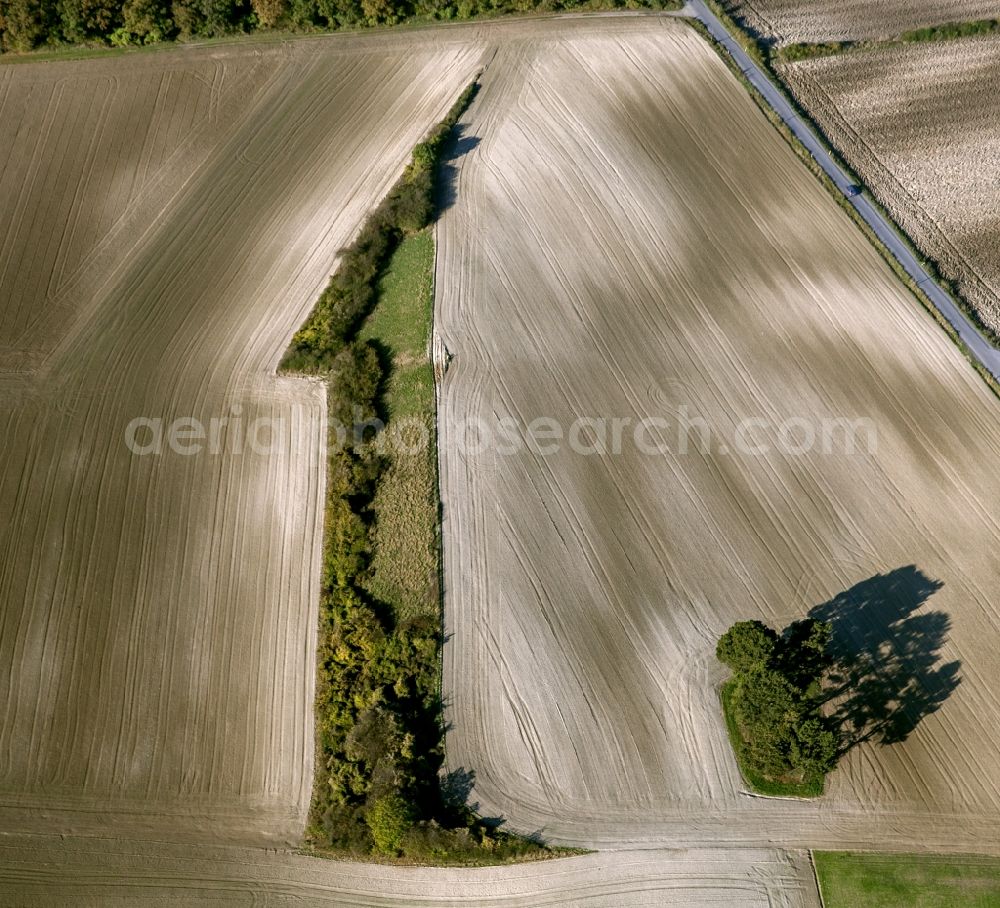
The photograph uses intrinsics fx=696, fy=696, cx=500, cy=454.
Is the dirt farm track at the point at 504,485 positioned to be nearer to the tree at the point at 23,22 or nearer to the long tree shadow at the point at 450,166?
the long tree shadow at the point at 450,166

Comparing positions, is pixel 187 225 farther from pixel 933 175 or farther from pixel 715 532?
pixel 933 175

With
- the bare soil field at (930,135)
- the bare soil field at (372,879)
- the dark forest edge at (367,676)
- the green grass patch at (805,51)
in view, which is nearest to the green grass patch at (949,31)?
the bare soil field at (930,135)

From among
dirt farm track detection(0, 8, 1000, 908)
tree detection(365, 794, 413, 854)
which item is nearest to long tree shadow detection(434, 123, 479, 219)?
dirt farm track detection(0, 8, 1000, 908)

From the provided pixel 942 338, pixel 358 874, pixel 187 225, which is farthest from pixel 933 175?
pixel 358 874

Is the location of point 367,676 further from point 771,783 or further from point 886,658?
point 886,658

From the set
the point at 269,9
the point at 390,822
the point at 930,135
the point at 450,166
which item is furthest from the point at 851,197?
the point at 390,822

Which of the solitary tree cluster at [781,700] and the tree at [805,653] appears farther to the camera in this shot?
the tree at [805,653]

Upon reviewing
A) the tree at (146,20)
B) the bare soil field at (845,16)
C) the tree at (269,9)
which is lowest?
the bare soil field at (845,16)
